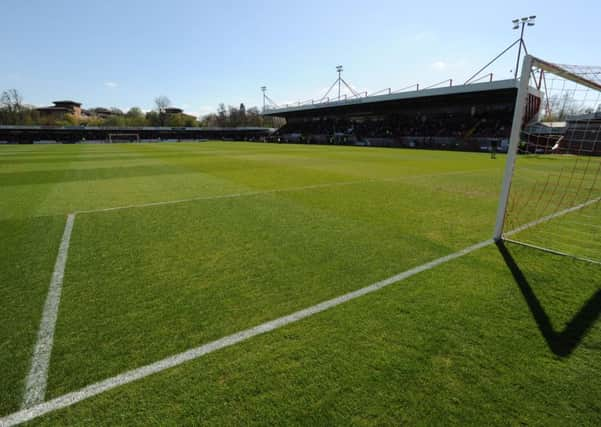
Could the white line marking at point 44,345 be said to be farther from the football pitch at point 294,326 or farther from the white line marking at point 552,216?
the white line marking at point 552,216

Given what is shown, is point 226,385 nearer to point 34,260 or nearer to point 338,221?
point 34,260

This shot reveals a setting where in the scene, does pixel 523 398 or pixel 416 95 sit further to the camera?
pixel 416 95

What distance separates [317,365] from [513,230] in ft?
15.6

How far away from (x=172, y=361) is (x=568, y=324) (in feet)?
10.9

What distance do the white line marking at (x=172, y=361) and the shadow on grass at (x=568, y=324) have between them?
125 cm

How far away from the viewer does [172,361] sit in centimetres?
215

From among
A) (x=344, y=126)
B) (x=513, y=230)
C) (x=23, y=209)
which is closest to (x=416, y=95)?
(x=344, y=126)

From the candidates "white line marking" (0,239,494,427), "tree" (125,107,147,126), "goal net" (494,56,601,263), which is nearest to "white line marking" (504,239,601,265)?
"goal net" (494,56,601,263)

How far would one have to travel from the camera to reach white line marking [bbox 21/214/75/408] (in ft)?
6.23

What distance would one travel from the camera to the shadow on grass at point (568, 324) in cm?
234

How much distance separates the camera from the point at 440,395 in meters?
1.89

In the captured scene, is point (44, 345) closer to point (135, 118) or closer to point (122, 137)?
point (122, 137)

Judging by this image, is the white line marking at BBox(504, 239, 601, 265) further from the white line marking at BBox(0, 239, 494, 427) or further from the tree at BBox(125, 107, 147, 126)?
the tree at BBox(125, 107, 147, 126)

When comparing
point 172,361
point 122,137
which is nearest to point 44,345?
point 172,361
